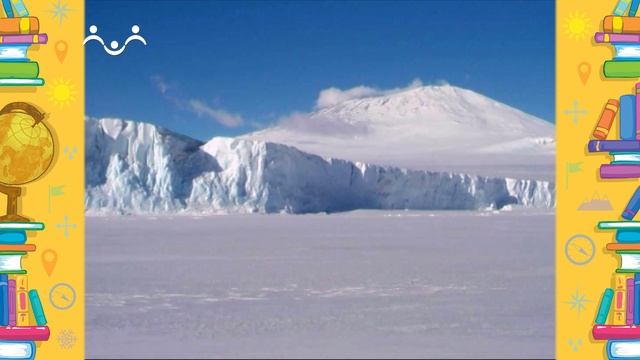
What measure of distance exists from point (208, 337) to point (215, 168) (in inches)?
774

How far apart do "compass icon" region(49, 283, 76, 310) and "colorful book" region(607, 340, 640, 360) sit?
1.54 metres

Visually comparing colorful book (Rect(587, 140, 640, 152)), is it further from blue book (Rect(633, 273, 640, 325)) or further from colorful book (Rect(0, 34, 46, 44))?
colorful book (Rect(0, 34, 46, 44))

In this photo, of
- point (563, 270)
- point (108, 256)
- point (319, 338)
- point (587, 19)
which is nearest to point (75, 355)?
point (563, 270)

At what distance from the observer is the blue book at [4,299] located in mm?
1871

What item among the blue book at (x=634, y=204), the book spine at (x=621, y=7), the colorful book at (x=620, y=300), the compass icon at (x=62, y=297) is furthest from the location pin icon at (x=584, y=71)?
the compass icon at (x=62, y=297)

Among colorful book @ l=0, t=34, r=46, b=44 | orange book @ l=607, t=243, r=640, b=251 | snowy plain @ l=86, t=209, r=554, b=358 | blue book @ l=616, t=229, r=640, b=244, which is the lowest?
snowy plain @ l=86, t=209, r=554, b=358

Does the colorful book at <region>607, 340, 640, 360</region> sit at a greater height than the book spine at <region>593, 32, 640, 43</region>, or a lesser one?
lesser

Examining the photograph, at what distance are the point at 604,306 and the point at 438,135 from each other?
80.7 metres

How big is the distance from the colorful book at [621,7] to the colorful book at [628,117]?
23 centimetres

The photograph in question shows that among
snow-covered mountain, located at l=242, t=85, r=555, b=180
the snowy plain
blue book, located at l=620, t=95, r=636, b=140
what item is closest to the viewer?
blue book, located at l=620, t=95, r=636, b=140

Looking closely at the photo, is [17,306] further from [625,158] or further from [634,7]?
[634,7]

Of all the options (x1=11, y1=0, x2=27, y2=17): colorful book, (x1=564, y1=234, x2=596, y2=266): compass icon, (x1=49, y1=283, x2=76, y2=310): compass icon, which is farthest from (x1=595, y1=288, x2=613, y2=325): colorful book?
(x1=11, y1=0, x2=27, y2=17): colorful book

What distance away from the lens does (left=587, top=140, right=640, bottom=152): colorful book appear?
1.72 m

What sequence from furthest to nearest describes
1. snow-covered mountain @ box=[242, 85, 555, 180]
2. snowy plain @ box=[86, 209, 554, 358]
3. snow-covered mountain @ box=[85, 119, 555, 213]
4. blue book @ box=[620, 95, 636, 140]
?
1. snow-covered mountain @ box=[242, 85, 555, 180]
2. snow-covered mountain @ box=[85, 119, 555, 213]
3. snowy plain @ box=[86, 209, 554, 358]
4. blue book @ box=[620, 95, 636, 140]
